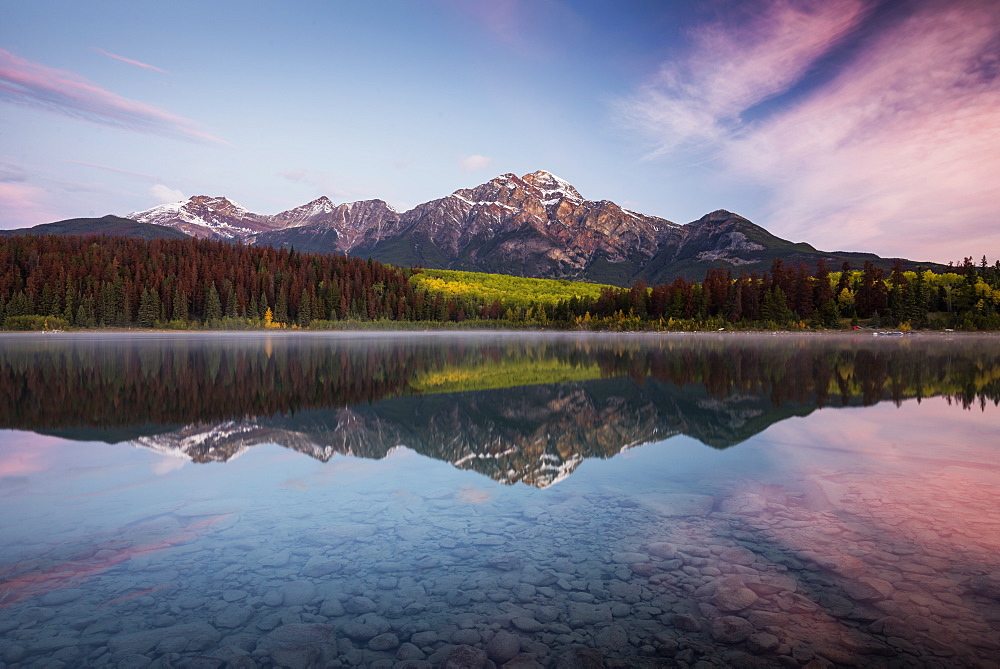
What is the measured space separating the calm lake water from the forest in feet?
451

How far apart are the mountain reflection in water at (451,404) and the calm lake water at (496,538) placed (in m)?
0.20

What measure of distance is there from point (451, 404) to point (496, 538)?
548 inches

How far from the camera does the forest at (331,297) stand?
136m

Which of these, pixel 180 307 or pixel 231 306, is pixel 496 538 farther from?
pixel 231 306

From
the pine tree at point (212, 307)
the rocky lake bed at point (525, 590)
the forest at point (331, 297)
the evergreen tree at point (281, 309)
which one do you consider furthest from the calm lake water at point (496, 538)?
the evergreen tree at point (281, 309)

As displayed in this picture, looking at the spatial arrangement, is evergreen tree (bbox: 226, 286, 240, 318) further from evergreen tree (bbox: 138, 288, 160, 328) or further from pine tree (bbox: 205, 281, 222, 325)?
evergreen tree (bbox: 138, 288, 160, 328)

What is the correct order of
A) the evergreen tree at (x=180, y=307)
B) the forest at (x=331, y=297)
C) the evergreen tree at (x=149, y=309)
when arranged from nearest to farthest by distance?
the forest at (x=331, y=297), the evergreen tree at (x=149, y=309), the evergreen tree at (x=180, y=307)

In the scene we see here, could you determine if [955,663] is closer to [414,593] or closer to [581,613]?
[581,613]

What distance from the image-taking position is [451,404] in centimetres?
2280

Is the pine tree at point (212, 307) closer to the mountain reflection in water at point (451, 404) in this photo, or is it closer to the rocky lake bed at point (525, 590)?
the mountain reflection in water at point (451, 404)

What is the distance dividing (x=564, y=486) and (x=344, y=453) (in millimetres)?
6271

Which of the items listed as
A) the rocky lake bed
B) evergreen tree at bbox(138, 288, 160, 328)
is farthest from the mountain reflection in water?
Answer: evergreen tree at bbox(138, 288, 160, 328)

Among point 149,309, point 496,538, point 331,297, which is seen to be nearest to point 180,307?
point 149,309

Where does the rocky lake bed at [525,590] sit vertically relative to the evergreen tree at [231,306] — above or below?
below
